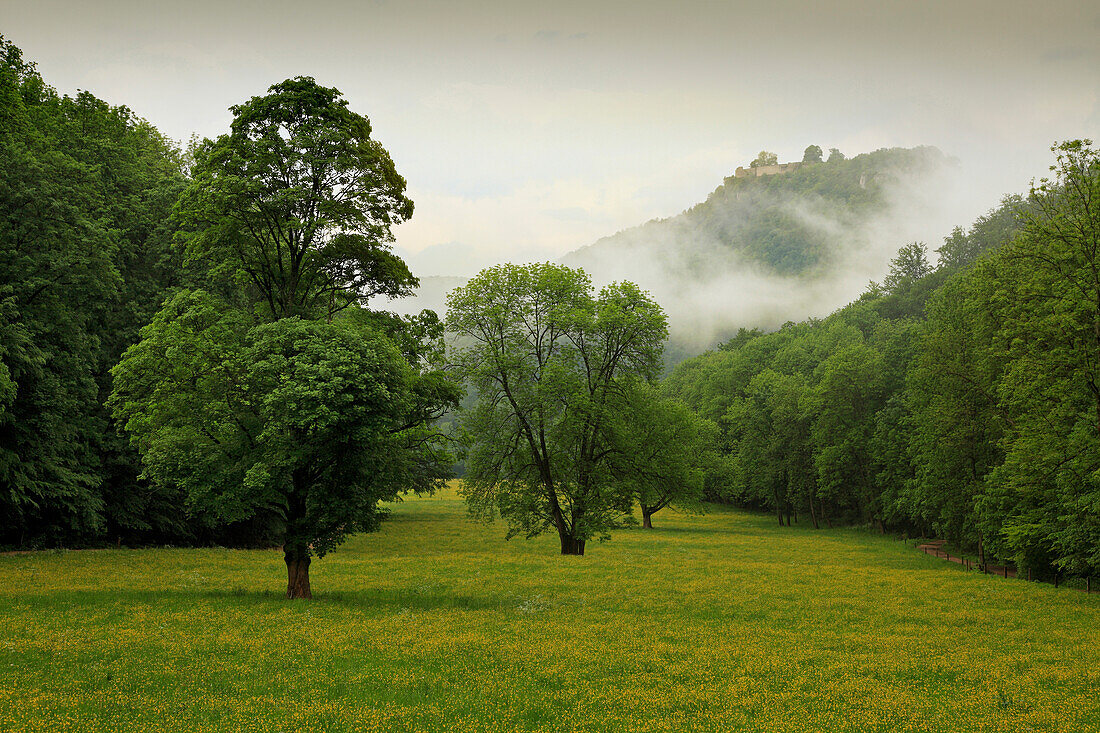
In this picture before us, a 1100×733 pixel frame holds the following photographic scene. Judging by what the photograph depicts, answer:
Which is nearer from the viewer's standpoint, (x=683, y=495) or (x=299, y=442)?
(x=299, y=442)

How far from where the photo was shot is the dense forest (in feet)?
91.6

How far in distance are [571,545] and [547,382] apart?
11.8m

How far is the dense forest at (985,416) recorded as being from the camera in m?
27.9

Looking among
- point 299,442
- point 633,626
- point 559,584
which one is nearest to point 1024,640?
point 633,626

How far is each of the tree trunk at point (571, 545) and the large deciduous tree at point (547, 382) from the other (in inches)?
13.3

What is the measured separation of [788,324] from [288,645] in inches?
5461

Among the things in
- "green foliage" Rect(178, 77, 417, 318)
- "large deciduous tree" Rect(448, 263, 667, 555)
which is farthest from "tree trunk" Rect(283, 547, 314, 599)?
"large deciduous tree" Rect(448, 263, 667, 555)

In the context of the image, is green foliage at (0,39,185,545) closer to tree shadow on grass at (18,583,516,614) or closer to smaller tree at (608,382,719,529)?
tree shadow on grass at (18,583,516,614)

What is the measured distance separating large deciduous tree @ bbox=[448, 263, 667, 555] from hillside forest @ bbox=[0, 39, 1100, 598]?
0.16 meters

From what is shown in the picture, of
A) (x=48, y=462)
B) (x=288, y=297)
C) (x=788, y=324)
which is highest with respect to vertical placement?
(x=788, y=324)

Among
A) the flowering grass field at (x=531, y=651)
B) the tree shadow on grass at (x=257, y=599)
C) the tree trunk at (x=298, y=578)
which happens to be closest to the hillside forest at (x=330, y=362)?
the tree trunk at (x=298, y=578)

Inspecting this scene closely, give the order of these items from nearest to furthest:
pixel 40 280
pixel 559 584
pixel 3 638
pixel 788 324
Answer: pixel 3 638 < pixel 559 584 < pixel 40 280 < pixel 788 324

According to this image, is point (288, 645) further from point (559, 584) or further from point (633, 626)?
point (559, 584)

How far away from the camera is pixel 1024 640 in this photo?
19.7m
